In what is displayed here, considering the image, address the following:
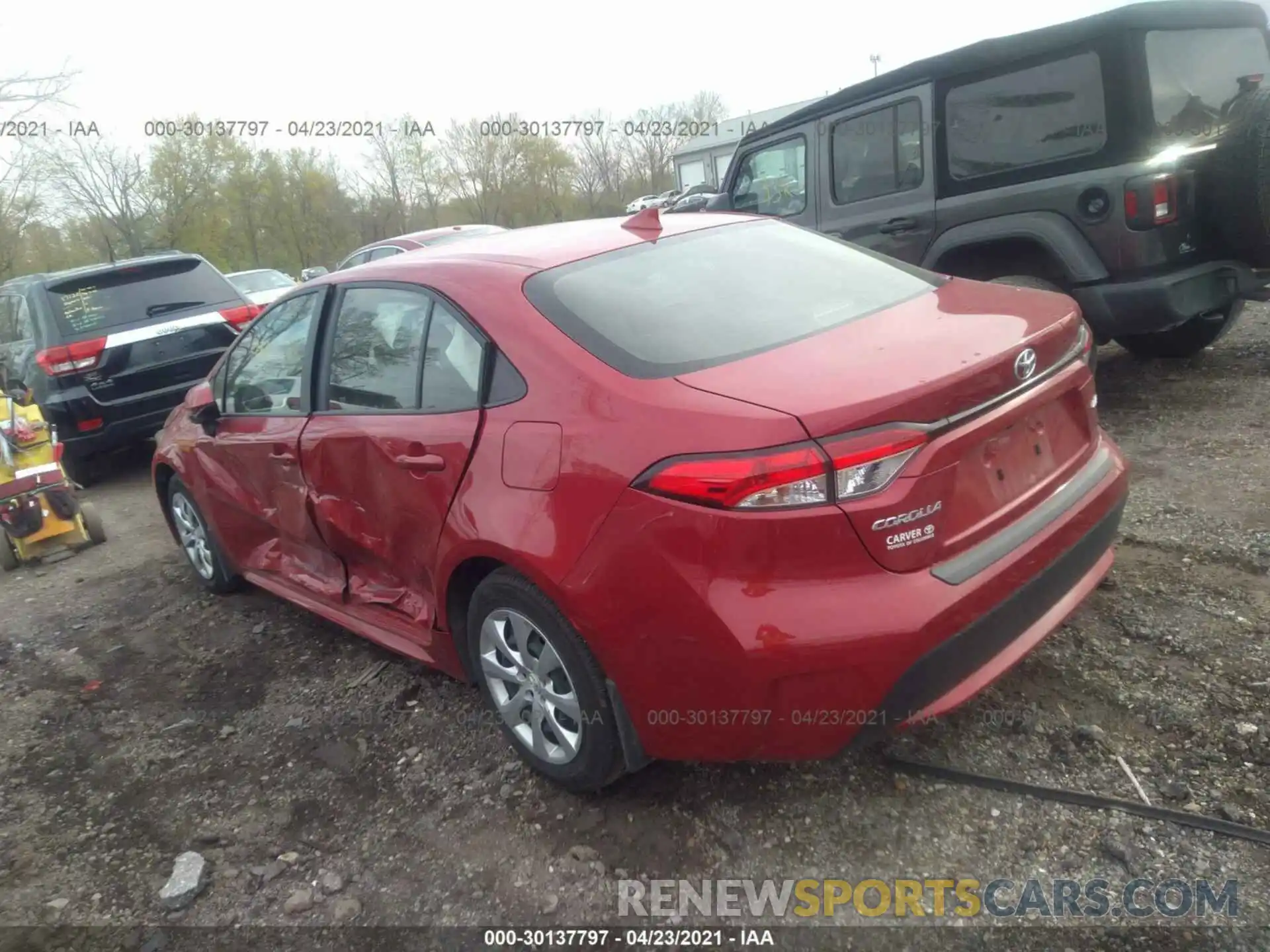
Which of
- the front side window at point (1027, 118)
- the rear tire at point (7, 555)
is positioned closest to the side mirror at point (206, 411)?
the rear tire at point (7, 555)

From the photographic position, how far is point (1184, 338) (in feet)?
18.8

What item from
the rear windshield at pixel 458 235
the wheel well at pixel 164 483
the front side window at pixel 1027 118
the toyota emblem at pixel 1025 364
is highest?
the rear windshield at pixel 458 235

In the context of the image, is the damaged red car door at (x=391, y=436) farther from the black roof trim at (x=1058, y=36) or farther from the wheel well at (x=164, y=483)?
the black roof trim at (x=1058, y=36)

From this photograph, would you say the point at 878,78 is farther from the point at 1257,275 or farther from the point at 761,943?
the point at 761,943

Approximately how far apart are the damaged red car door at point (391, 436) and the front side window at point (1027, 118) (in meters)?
Result: 3.66

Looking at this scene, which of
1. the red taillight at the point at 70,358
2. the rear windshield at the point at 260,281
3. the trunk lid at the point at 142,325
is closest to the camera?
the red taillight at the point at 70,358

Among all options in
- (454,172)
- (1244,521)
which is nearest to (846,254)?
(1244,521)

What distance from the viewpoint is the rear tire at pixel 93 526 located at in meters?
5.75

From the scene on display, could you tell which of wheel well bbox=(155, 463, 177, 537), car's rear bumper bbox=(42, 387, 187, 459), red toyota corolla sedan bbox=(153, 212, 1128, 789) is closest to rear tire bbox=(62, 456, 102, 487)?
car's rear bumper bbox=(42, 387, 187, 459)

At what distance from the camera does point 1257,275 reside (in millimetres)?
4727

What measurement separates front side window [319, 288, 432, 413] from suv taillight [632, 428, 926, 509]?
1202 mm

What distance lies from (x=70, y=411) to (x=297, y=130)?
12.9 ft

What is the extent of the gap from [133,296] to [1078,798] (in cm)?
746

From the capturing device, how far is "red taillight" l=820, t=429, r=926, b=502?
1952 millimetres
